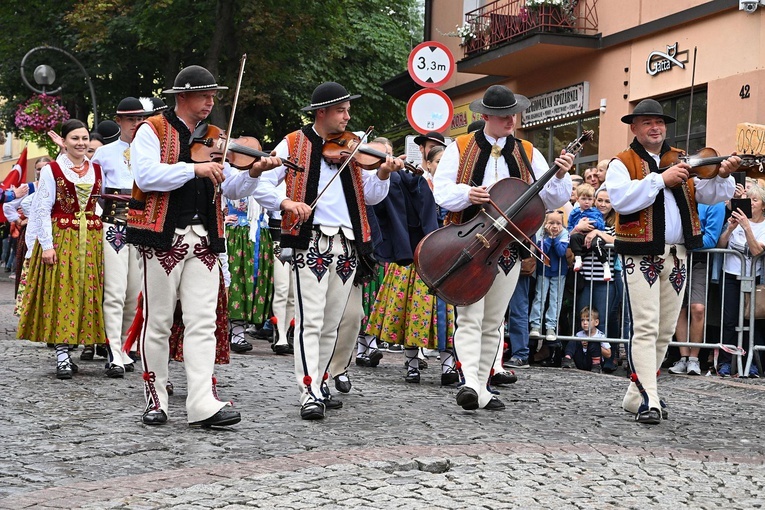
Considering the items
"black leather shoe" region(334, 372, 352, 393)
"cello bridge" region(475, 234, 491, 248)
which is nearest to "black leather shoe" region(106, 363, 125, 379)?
"black leather shoe" region(334, 372, 352, 393)

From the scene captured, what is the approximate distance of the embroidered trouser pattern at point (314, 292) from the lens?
7.37 metres

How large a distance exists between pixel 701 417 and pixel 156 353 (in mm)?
3634

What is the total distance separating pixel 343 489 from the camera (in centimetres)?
529

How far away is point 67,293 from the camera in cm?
933

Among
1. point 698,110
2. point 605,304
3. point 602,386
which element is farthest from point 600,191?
point 698,110

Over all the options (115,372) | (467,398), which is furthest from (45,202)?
(467,398)

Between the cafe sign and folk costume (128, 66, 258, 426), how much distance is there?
14243 millimetres

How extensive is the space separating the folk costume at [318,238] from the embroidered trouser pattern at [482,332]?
81 centimetres

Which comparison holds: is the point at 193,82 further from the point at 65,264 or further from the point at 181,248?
the point at 65,264

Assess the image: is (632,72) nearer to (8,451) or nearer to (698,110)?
(698,110)

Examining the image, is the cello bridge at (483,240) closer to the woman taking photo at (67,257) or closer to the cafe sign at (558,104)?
the woman taking photo at (67,257)

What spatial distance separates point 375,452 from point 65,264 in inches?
164

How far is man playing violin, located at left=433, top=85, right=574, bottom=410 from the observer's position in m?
7.77

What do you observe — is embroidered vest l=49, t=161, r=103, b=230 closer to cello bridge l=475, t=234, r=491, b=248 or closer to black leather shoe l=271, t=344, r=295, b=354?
black leather shoe l=271, t=344, r=295, b=354
